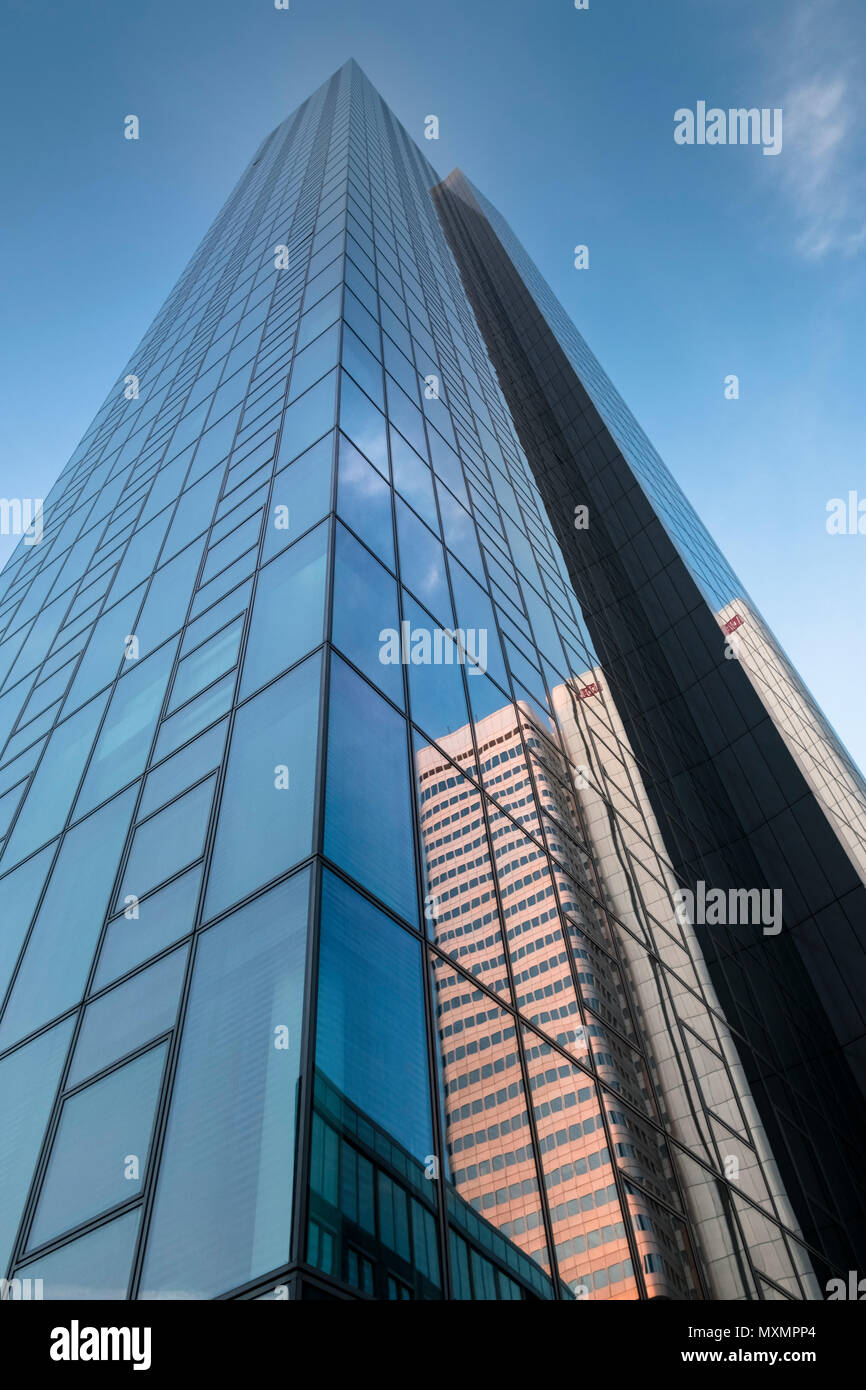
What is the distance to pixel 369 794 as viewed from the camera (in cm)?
932

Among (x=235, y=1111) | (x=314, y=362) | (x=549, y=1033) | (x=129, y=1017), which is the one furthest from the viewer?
(x=314, y=362)

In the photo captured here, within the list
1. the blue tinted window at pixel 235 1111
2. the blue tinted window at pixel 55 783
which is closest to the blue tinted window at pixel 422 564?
the blue tinted window at pixel 55 783

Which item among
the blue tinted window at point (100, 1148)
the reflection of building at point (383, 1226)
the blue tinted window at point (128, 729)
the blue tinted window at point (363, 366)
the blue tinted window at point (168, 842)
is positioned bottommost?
the reflection of building at point (383, 1226)

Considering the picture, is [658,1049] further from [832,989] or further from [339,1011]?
[832,989]

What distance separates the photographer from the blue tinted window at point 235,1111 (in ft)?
20.2

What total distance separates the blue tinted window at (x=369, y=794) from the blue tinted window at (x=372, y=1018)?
38 centimetres

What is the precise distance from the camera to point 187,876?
30.7ft

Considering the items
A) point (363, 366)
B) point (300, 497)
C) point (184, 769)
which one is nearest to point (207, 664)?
point (184, 769)

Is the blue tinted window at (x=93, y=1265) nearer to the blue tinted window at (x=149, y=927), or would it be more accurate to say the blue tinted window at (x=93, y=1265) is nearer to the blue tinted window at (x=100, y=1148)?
the blue tinted window at (x=100, y=1148)

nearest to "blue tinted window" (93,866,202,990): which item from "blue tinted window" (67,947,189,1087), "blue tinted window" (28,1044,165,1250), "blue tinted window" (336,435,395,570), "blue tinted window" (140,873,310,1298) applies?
"blue tinted window" (67,947,189,1087)

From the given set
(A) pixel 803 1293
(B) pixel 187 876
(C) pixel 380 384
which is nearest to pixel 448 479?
(C) pixel 380 384

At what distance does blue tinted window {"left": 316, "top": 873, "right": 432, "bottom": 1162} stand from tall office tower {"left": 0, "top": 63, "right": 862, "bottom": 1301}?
0.11 ft

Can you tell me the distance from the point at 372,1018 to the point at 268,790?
264cm

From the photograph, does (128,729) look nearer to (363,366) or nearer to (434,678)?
(434,678)
